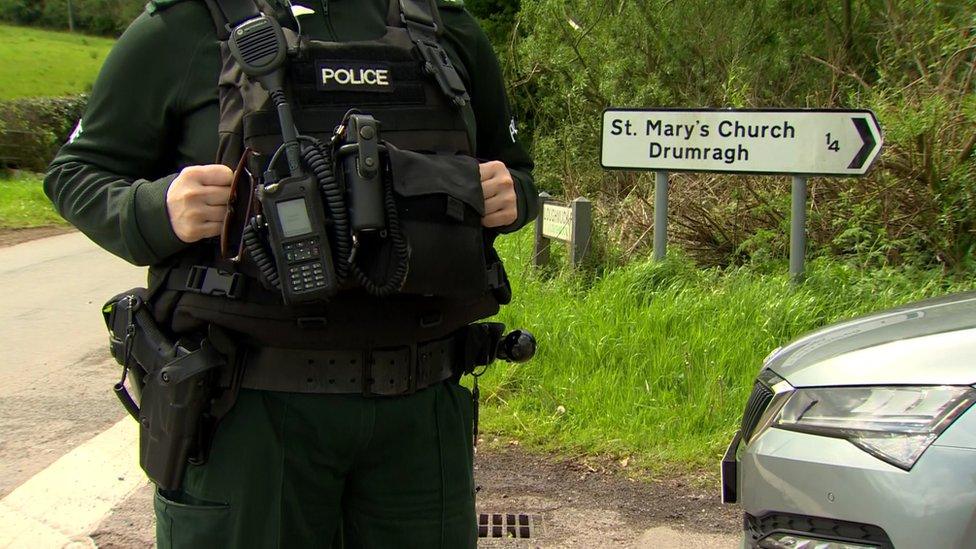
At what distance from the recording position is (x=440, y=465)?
73.9 inches

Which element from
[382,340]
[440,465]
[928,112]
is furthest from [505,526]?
[928,112]

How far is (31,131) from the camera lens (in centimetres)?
2150

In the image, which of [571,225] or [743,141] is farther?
[571,225]

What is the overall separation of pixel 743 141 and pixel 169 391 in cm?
448

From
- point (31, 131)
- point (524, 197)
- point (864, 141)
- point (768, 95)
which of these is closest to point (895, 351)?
point (524, 197)

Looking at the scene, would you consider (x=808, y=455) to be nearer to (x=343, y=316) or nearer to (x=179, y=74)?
(x=343, y=316)

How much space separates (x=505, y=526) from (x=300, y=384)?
6.54ft

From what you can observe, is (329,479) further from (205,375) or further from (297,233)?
(297,233)

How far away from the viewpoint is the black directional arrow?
5215 mm

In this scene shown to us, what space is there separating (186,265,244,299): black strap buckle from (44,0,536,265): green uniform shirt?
62mm

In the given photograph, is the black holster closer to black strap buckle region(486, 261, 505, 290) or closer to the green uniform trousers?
the green uniform trousers

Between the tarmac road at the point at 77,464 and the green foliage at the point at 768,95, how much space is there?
11.8 ft

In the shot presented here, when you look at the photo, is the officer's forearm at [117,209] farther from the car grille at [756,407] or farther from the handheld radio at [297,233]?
the car grille at [756,407]

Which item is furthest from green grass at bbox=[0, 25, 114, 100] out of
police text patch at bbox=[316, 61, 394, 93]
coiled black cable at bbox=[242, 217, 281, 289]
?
coiled black cable at bbox=[242, 217, 281, 289]
